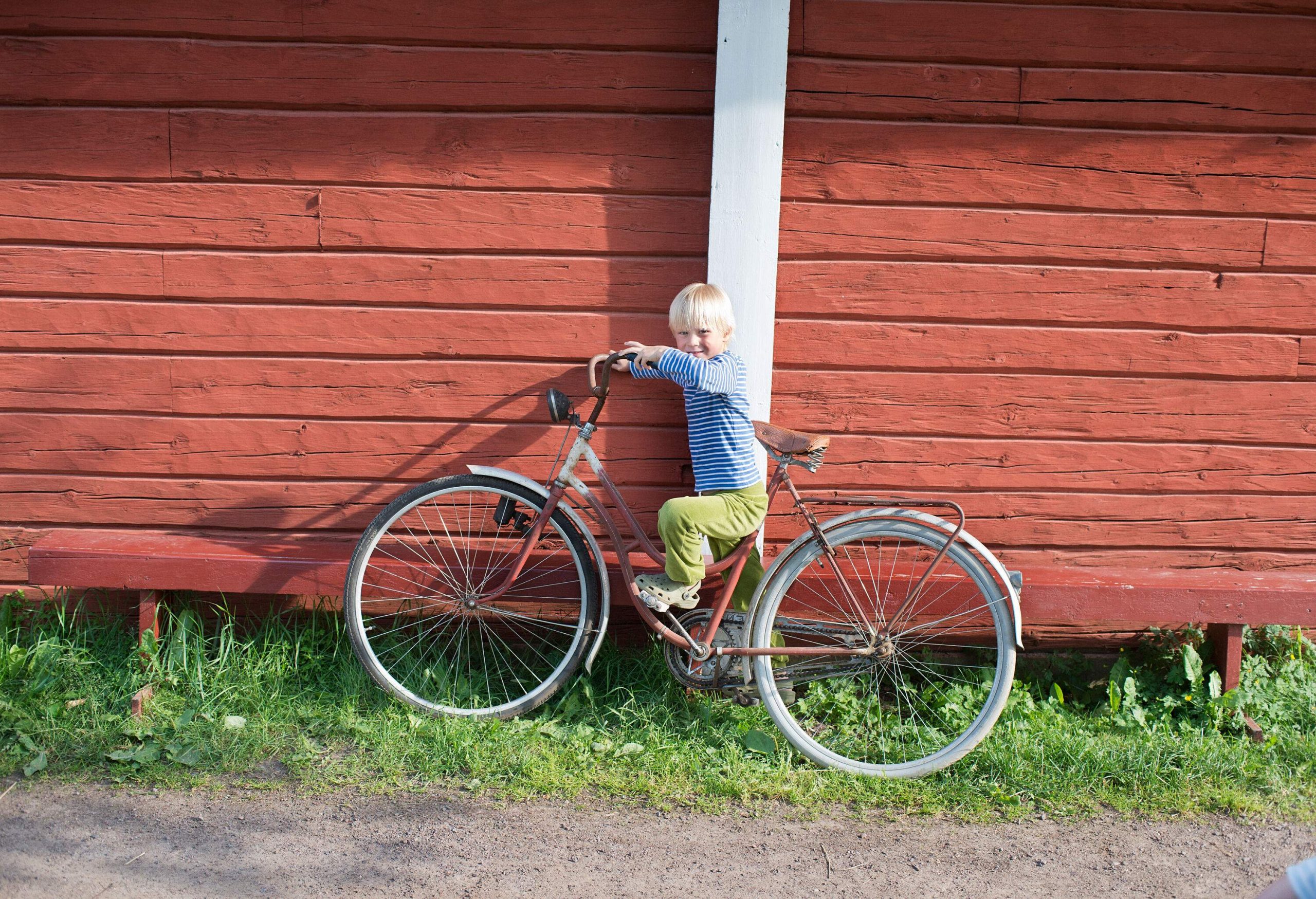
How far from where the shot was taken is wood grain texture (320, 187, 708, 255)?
362 centimetres

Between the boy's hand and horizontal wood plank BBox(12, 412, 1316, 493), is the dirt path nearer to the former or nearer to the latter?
horizontal wood plank BBox(12, 412, 1316, 493)

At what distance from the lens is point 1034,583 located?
3570mm

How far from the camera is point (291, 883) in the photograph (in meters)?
2.70

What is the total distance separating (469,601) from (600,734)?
660 millimetres

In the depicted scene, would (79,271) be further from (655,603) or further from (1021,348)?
(1021,348)

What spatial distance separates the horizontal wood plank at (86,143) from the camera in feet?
11.9

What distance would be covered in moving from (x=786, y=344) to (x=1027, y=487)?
1104 millimetres

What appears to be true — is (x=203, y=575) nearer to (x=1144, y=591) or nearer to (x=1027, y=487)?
(x=1027, y=487)

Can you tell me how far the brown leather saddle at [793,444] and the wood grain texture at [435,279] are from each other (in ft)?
2.21

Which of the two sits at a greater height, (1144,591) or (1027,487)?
(1027,487)

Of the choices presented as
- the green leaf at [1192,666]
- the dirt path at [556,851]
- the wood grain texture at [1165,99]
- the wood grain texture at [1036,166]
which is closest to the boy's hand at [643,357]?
the wood grain texture at [1036,166]

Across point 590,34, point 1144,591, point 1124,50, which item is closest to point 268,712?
point 590,34

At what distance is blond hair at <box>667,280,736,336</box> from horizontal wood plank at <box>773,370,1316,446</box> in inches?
20.6

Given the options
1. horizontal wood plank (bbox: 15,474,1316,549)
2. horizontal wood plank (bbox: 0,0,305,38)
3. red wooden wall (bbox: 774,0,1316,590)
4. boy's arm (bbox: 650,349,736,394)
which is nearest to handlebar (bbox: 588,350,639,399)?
boy's arm (bbox: 650,349,736,394)
